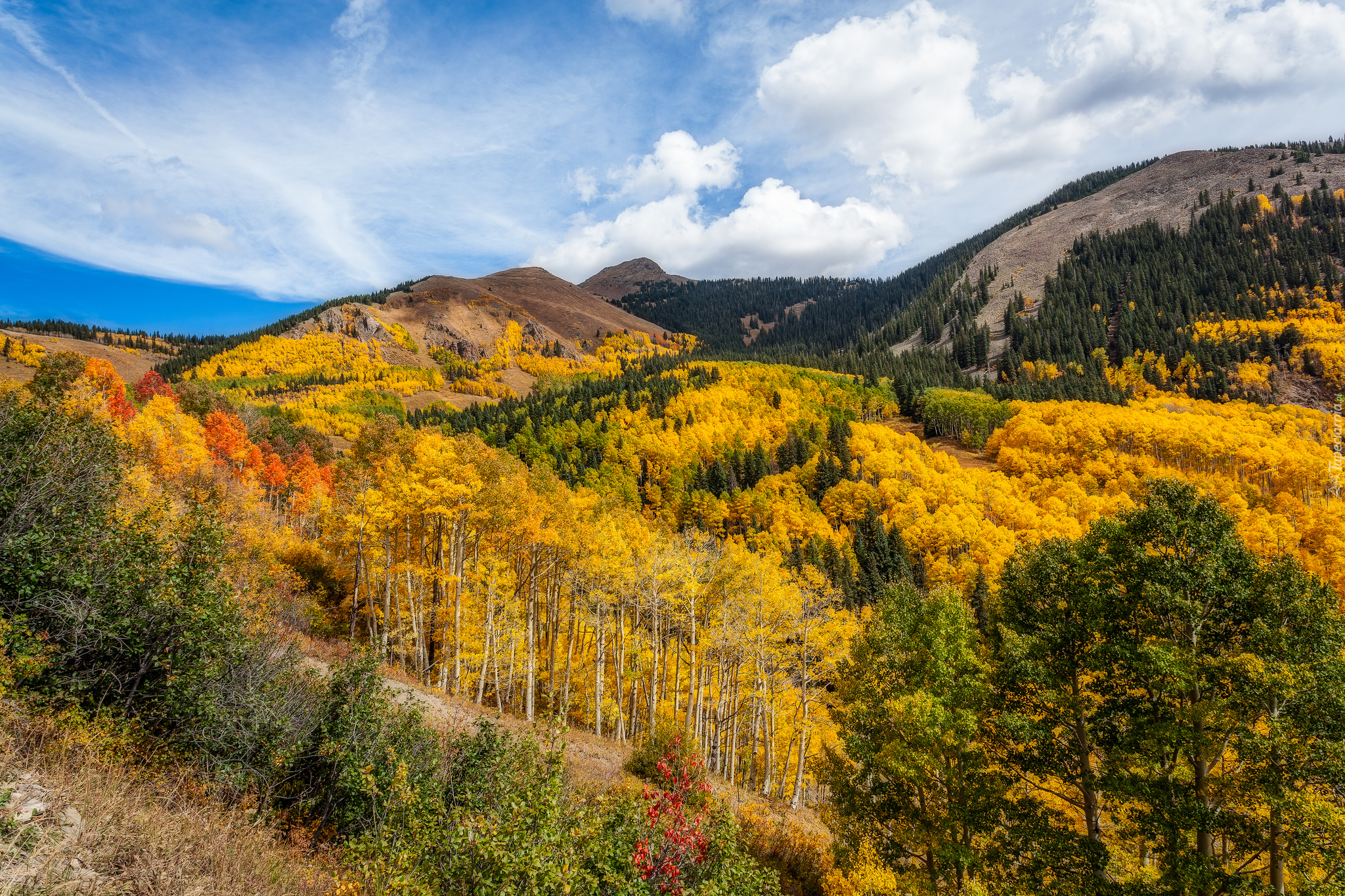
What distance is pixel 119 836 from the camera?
7496 mm

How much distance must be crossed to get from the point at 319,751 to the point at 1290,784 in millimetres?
23392

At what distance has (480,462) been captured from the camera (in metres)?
28.4

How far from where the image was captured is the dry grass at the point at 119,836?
648 centimetres

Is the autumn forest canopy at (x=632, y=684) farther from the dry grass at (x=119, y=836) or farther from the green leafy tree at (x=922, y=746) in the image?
the dry grass at (x=119, y=836)

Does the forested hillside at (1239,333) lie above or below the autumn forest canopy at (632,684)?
above

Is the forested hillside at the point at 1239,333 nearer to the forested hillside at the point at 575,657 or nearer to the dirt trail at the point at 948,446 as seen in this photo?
the dirt trail at the point at 948,446

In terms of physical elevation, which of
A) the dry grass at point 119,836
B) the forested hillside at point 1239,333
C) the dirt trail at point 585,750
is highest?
the forested hillside at point 1239,333

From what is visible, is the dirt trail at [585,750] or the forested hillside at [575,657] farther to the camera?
the dirt trail at [585,750]

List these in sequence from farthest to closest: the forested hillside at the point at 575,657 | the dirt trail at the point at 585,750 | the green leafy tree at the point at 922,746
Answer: the dirt trail at the point at 585,750 → the green leafy tree at the point at 922,746 → the forested hillside at the point at 575,657

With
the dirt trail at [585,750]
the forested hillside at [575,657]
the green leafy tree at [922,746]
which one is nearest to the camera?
the forested hillside at [575,657]

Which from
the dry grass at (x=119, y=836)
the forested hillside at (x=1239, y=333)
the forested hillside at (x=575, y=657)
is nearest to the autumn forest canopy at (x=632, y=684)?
the forested hillside at (x=575, y=657)

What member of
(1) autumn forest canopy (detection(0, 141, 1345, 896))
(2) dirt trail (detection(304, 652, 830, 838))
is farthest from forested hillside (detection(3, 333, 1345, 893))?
(2) dirt trail (detection(304, 652, 830, 838))

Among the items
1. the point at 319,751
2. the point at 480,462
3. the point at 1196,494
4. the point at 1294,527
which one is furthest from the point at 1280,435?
the point at 319,751

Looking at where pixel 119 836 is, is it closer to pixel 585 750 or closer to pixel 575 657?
pixel 585 750
